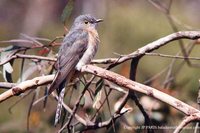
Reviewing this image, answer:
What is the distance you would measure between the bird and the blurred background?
562 millimetres

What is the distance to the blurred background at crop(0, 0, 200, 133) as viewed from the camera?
488 centimetres

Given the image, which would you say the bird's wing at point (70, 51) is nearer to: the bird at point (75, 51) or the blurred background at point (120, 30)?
the bird at point (75, 51)

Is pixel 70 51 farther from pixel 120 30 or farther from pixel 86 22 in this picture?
pixel 120 30

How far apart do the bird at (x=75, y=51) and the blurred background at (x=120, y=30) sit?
56 cm

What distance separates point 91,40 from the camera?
164 inches

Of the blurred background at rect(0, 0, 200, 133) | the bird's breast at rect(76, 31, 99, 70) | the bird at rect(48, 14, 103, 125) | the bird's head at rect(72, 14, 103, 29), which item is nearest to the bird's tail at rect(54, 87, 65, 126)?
the bird at rect(48, 14, 103, 125)

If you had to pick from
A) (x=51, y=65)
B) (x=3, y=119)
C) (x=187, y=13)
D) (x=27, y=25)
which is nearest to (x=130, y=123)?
(x=51, y=65)

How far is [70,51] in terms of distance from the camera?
4051 mm

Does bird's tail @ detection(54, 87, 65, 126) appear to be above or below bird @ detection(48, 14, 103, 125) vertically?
below

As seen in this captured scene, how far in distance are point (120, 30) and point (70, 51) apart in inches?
239

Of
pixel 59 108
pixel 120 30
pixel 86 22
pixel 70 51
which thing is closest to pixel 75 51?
pixel 70 51

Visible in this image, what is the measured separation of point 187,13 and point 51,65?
23.2 feet

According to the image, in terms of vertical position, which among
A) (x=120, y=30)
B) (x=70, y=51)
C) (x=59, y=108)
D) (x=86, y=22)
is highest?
(x=86, y=22)

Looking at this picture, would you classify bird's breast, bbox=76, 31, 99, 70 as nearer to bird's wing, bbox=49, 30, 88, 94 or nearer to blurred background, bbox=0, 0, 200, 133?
bird's wing, bbox=49, 30, 88, 94
